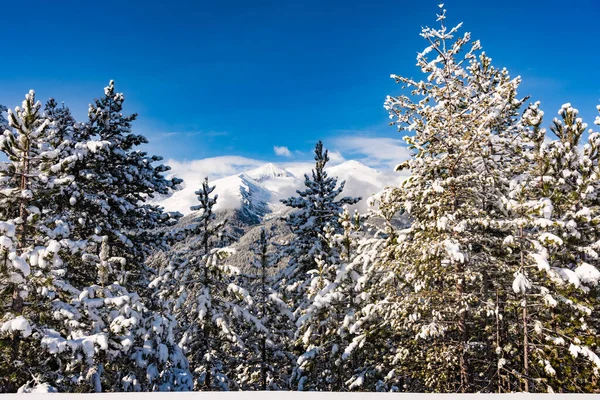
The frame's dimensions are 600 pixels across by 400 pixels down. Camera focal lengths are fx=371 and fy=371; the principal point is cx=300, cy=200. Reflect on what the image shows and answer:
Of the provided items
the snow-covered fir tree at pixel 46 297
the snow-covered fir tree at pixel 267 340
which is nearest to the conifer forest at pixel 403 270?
the snow-covered fir tree at pixel 46 297

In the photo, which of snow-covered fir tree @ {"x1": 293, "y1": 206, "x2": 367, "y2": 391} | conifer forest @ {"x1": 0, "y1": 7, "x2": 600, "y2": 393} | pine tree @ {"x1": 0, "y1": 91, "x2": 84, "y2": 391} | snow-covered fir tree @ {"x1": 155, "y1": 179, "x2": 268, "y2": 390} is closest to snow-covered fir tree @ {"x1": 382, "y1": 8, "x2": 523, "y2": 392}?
conifer forest @ {"x1": 0, "y1": 7, "x2": 600, "y2": 393}

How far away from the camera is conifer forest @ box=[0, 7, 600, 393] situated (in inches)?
329

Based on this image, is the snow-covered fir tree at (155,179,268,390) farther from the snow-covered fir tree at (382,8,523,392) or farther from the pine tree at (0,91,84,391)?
the snow-covered fir tree at (382,8,523,392)

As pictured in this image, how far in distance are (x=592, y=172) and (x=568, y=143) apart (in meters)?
1.15

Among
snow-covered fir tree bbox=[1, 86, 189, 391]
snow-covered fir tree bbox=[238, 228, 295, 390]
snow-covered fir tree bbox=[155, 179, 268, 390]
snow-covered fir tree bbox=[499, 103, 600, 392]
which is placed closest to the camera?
snow-covered fir tree bbox=[1, 86, 189, 391]

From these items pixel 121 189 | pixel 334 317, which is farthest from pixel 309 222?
pixel 121 189

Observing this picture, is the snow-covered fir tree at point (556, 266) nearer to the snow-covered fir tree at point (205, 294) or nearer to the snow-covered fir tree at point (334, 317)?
the snow-covered fir tree at point (334, 317)

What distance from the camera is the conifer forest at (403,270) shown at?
8.37 metres

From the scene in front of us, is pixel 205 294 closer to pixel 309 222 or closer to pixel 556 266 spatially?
pixel 309 222

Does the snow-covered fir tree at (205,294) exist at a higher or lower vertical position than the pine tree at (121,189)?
lower

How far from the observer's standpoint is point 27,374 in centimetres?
835

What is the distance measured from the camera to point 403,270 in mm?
9602

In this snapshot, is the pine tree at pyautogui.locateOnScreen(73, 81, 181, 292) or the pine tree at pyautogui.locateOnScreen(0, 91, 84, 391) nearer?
the pine tree at pyautogui.locateOnScreen(0, 91, 84, 391)

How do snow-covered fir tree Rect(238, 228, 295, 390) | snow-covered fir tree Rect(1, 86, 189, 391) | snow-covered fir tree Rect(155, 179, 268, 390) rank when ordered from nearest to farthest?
snow-covered fir tree Rect(1, 86, 189, 391) < snow-covered fir tree Rect(155, 179, 268, 390) < snow-covered fir tree Rect(238, 228, 295, 390)
